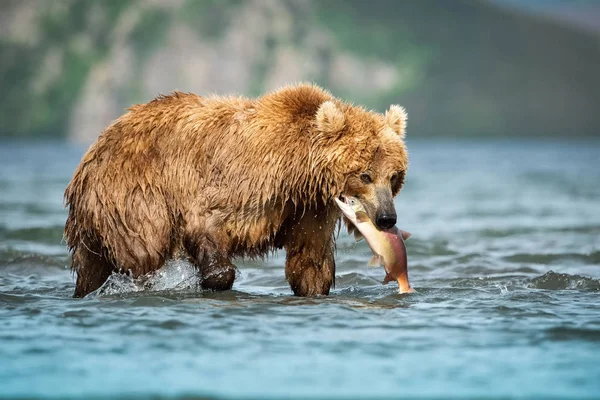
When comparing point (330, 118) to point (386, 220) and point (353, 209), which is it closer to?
point (353, 209)

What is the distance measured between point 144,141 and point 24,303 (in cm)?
148

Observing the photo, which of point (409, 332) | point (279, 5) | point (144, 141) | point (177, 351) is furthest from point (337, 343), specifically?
point (279, 5)

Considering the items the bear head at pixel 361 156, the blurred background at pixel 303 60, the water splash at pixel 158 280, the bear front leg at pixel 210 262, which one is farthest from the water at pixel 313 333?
the blurred background at pixel 303 60

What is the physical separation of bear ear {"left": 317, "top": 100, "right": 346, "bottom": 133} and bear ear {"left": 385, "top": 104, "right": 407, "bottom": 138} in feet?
1.46

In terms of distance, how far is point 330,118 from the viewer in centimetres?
709

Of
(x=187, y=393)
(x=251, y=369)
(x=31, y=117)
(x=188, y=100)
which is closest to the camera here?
(x=187, y=393)

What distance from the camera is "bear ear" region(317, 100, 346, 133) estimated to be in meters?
7.09

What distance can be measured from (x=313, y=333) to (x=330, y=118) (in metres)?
1.63

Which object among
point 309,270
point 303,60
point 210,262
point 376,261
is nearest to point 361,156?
point 376,261

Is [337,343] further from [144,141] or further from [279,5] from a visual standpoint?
[279,5]

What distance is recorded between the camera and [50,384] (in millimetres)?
5148

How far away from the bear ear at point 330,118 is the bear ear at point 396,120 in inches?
17.5

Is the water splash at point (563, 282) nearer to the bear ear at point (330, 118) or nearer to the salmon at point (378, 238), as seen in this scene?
the salmon at point (378, 238)

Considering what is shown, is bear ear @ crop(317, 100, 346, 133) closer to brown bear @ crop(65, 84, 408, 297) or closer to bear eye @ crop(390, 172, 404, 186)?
brown bear @ crop(65, 84, 408, 297)
